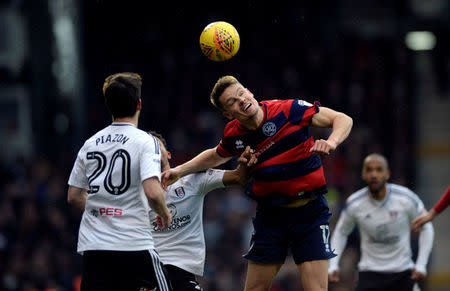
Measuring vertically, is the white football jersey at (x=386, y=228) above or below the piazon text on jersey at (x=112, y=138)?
below

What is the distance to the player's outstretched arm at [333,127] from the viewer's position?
519cm

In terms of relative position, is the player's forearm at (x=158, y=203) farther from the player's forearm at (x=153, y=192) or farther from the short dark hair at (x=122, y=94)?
the short dark hair at (x=122, y=94)

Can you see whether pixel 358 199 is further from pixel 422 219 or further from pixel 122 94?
pixel 122 94

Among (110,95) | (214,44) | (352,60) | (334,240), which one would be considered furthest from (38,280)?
(352,60)

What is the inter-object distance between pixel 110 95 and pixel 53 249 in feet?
26.4

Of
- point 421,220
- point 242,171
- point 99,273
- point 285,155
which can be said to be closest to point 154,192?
point 99,273

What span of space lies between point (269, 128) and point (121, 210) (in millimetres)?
1516

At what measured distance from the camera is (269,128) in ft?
19.2

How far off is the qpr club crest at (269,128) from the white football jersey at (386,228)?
2072 millimetres

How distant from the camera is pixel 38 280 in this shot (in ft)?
38.5

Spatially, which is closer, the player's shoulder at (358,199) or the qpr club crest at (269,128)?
the qpr club crest at (269,128)

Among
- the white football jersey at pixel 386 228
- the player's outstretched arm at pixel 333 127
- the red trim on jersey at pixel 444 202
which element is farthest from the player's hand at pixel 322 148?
the white football jersey at pixel 386 228

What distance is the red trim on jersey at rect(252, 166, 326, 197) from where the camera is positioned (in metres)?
5.80

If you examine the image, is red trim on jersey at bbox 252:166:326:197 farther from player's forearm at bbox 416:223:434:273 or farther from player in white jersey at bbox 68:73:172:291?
player's forearm at bbox 416:223:434:273
